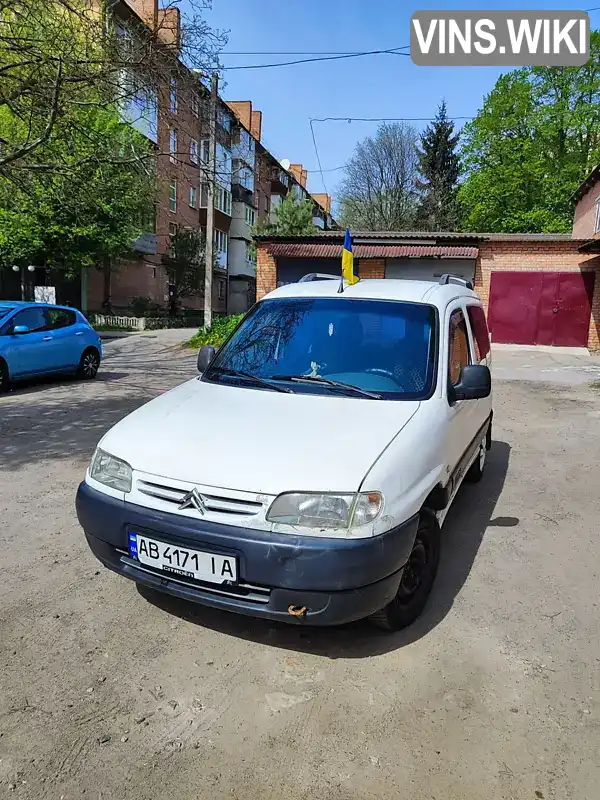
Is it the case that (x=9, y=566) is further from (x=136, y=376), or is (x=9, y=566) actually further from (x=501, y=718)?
(x=136, y=376)

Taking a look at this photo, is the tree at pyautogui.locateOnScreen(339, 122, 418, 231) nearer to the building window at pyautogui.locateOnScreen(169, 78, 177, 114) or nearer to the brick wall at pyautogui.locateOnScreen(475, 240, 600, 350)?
the brick wall at pyautogui.locateOnScreen(475, 240, 600, 350)

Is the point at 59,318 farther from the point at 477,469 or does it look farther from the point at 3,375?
the point at 477,469

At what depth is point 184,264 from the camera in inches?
1282

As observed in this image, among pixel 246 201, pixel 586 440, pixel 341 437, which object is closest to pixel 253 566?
pixel 341 437

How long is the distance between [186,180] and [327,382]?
9.97 m

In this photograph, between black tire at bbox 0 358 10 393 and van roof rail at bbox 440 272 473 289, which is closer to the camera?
van roof rail at bbox 440 272 473 289

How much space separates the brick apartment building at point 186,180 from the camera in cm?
→ 972

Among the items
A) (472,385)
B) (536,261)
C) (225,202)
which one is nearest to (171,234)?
(225,202)

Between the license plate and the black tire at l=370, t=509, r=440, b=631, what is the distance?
86 cm

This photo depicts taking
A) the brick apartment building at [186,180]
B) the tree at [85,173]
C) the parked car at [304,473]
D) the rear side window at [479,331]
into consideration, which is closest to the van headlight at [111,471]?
the parked car at [304,473]

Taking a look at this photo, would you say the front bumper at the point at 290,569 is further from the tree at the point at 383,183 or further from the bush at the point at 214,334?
the tree at the point at 383,183

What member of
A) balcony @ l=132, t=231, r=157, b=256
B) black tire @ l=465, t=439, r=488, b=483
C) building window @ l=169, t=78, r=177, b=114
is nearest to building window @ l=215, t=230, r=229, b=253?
balcony @ l=132, t=231, r=157, b=256

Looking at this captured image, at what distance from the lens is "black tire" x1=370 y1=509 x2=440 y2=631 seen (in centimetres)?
296

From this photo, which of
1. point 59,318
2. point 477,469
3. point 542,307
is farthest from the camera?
point 542,307
